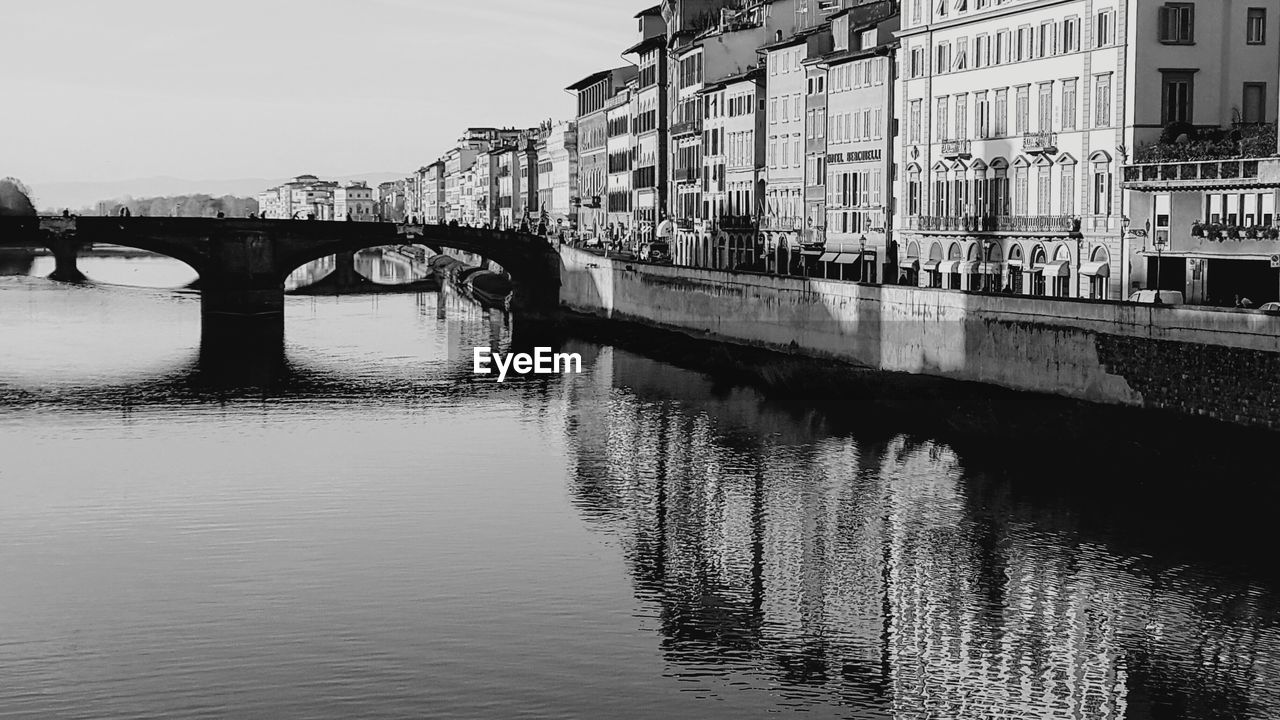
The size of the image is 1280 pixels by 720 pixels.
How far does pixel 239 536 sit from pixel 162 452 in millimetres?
10304

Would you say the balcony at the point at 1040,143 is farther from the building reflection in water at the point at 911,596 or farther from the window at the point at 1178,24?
the building reflection in water at the point at 911,596

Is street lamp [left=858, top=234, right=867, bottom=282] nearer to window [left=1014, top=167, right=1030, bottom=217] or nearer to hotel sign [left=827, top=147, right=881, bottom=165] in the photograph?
hotel sign [left=827, top=147, right=881, bottom=165]

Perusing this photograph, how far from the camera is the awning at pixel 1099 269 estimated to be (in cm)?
4812

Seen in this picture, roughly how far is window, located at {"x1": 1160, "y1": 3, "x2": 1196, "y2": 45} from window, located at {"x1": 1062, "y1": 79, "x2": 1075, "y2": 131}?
3.46 metres

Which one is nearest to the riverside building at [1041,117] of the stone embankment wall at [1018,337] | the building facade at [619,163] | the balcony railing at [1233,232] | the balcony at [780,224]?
the balcony railing at [1233,232]

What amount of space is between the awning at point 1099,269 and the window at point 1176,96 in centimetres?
384

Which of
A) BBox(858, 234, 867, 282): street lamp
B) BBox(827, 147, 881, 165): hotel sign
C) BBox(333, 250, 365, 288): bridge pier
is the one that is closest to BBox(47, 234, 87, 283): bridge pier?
BBox(333, 250, 365, 288): bridge pier

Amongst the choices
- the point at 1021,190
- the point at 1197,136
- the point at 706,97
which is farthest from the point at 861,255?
the point at 706,97

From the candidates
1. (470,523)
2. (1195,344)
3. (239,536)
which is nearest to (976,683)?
(470,523)

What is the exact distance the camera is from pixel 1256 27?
156 ft

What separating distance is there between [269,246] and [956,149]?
34353 mm

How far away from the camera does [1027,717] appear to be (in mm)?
21516

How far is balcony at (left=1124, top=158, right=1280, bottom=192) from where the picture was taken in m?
41.2

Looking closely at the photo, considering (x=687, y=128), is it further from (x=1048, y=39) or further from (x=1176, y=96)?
(x=1176, y=96)
